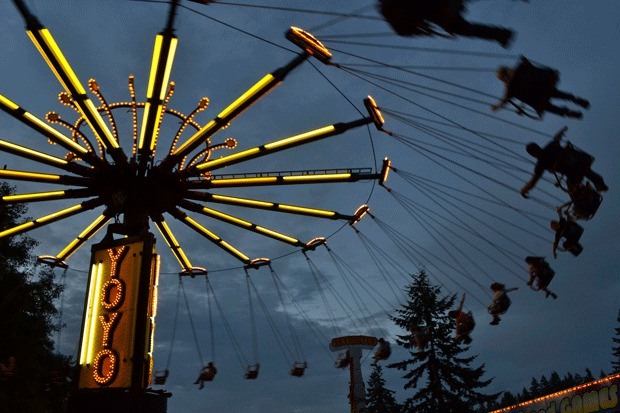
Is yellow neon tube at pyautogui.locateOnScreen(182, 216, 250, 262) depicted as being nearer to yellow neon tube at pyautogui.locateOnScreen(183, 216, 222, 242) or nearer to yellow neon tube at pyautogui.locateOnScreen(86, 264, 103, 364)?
yellow neon tube at pyautogui.locateOnScreen(183, 216, 222, 242)

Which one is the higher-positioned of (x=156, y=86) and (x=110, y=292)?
(x=156, y=86)

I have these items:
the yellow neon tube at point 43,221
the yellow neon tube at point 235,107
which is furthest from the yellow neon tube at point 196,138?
the yellow neon tube at point 43,221

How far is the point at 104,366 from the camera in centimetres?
1521

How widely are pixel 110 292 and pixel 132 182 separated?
341cm

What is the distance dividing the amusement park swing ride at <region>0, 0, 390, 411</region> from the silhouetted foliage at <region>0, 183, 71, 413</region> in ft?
31.5

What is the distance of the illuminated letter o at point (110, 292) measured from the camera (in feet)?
51.9

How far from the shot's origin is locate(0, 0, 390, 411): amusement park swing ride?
14.7 meters

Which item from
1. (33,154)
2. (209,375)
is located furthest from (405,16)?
(209,375)

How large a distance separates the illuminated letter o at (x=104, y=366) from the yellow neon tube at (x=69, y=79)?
576 cm

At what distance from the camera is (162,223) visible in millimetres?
20719

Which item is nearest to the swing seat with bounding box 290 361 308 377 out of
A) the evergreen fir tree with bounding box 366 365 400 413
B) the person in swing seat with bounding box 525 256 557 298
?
the person in swing seat with bounding box 525 256 557 298

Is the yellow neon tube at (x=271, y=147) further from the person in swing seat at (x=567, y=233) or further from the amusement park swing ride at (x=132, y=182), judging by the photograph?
the person in swing seat at (x=567, y=233)

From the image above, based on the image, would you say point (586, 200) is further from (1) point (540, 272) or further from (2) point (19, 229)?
(2) point (19, 229)

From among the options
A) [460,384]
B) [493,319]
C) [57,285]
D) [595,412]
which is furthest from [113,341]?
[460,384]
